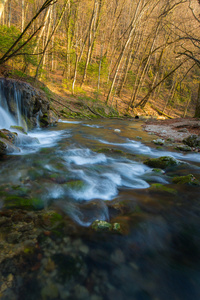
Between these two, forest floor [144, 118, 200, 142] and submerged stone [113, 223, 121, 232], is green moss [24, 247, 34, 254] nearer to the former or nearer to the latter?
submerged stone [113, 223, 121, 232]

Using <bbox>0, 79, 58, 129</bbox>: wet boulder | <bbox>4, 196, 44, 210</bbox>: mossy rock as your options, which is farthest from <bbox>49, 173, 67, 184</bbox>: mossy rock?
<bbox>0, 79, 58, 129</bbox>: wet boulder

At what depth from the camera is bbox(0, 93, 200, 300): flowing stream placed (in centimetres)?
168

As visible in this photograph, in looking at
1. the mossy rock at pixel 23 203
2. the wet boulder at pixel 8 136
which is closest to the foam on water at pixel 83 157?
the wet boulder at pixel 8 136

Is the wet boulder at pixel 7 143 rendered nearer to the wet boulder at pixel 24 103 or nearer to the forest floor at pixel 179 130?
the wet boulder at pixel 24 103

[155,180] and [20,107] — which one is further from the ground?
[20,107]

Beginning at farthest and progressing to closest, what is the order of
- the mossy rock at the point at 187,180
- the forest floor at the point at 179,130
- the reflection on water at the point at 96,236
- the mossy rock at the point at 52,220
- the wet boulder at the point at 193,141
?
the forest floor at the point at 179,130, the wet boulder at the point at 193,141, the mossy rock at the point at 187,180, the mossy rock at the point at 52,220, the reflection on water at the point at 96,236

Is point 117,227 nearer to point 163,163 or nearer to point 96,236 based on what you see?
point 96,236

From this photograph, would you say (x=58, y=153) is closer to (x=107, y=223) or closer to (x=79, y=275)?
(x=107, y=223)

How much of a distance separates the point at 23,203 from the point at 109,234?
1.33 m

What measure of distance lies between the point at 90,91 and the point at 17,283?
21.0 m

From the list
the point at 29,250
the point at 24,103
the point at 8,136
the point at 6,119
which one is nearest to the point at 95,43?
the point at 24,103

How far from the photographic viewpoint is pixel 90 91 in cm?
2092

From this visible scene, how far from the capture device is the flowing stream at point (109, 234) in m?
1.68

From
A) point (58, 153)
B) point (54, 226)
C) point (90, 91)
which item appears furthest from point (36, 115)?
point (90, 91)
